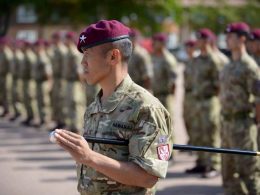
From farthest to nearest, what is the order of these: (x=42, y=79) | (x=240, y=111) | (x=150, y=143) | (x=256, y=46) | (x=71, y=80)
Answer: (x=42, y=79) → (x=71, y=80) → (x=256, y=46) → (x=240, y=111) → (x=150, y=143)

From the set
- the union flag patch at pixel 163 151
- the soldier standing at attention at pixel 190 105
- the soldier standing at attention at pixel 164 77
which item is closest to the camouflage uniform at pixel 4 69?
the soldier standing at attention at pixel 164 77

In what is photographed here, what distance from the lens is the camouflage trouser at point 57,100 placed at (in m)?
14.0

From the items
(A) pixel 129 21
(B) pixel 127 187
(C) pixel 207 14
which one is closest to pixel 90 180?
(B) pixel 127 187

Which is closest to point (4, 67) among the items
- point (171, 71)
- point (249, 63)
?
point (171, 71)

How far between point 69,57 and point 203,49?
14.5 ft

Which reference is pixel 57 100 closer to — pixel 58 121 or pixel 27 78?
pixel 58 121

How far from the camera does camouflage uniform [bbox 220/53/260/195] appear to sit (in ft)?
22.7

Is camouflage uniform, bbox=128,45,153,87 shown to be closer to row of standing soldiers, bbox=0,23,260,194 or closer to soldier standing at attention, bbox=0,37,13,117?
row of standing soldiers, bbox=0,23,260,194

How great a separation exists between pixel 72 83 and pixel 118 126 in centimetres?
1003

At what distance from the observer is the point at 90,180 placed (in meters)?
3.33

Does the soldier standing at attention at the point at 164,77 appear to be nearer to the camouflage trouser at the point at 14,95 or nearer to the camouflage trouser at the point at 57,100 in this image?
the camouflage trouser at the point at 57,100

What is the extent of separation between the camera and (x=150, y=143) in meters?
3.12

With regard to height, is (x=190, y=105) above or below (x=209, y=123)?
above

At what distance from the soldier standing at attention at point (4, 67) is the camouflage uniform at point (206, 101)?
792 centimetres
